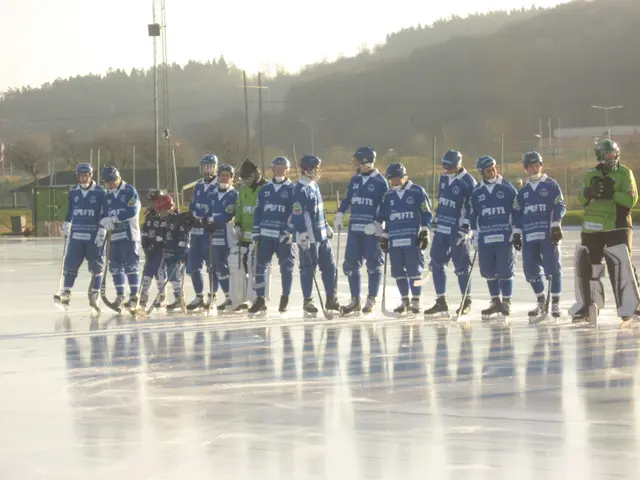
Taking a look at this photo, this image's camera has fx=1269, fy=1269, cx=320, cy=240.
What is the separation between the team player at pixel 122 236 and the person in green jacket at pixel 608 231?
18.9 feet

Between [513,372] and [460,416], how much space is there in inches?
83.4

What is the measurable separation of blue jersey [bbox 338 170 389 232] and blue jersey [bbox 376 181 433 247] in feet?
0.79

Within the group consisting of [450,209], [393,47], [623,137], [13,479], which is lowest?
[13,479]

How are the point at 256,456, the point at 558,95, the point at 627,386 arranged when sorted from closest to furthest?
the point at 256,456 < the point at 627,386 < the point at 558,95

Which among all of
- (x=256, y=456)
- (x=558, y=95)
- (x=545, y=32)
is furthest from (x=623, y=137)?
(x=256, y=456)

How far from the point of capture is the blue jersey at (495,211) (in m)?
14.7

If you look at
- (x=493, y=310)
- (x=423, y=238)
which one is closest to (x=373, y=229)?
(x=423, y=238)

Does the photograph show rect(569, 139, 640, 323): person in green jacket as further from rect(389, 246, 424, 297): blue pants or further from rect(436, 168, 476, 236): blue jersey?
rect(389, 246, 424, 297): blue pants

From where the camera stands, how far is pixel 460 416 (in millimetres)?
8188

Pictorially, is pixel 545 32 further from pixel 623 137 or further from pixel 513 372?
pixel 513 372

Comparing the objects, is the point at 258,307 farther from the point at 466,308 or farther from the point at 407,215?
the point at 466,308

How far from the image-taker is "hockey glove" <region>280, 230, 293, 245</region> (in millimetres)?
15680

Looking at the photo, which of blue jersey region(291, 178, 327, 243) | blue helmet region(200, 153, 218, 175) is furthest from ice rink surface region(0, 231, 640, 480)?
blue helmet region(200, 153, 218, 175)

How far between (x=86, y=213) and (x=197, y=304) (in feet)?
6.15
